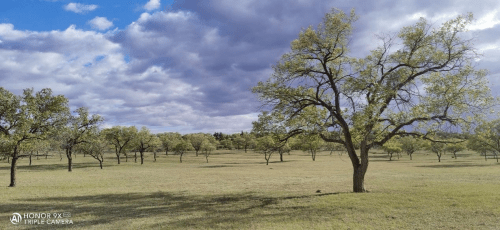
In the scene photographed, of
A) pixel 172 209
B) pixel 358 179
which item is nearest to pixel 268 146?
pixel 358 179

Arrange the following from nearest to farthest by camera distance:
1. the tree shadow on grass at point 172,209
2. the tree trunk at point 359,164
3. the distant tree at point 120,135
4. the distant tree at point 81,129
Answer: the tree shadow on grass at point 172,209 → the tree trunk at point 359,164 → the distant tree at point 81,129 → the distant tree at point 120,135

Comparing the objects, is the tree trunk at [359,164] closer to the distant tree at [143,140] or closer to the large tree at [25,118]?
the large tree at [25,118]

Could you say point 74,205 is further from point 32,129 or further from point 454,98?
point 454,98

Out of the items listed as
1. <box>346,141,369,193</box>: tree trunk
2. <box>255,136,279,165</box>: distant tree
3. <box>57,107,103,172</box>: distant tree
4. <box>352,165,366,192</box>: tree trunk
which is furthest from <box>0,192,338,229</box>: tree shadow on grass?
<box>57,107,103,172</box>: distant tree

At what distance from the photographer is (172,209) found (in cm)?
1791

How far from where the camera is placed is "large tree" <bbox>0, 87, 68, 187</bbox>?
90.9 ft

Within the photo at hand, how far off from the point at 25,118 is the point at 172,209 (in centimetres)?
2188

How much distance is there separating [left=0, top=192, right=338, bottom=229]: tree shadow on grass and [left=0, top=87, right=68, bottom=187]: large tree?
10.2 metres

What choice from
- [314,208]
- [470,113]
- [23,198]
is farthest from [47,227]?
[470,113]

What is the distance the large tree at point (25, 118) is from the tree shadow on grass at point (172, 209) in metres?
10.2

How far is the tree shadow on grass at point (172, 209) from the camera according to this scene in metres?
14.5

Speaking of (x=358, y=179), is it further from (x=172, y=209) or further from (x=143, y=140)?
(x=143, y=140)

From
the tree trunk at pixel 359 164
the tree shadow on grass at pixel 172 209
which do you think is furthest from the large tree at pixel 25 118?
the tree trunk at pixel 359 164

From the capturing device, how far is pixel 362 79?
18969 millimetres
